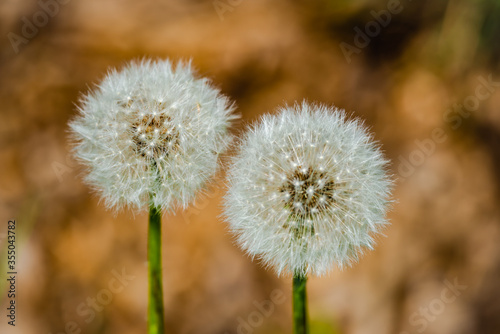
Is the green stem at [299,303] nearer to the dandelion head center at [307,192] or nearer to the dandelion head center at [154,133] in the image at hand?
the dandelion head center at [307,192]

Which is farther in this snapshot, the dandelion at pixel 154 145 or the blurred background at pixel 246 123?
the blurred background at pixel 246 123

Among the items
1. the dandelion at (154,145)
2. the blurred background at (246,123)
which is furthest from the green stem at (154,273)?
the blurred background at (246,123)

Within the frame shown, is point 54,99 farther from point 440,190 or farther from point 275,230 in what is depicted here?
point 440,190

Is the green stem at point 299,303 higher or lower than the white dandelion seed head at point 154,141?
lower

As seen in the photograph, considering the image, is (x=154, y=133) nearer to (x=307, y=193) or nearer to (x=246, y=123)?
(x=307, y=193)

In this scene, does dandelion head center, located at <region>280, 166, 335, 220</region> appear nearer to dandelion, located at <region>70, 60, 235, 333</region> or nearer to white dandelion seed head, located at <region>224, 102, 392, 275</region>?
white dandelion seed head, located at <region>224, 102, 392, 275</region>

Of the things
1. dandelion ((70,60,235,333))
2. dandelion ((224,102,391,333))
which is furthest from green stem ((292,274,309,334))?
dandelion ((70,60,235,333))
